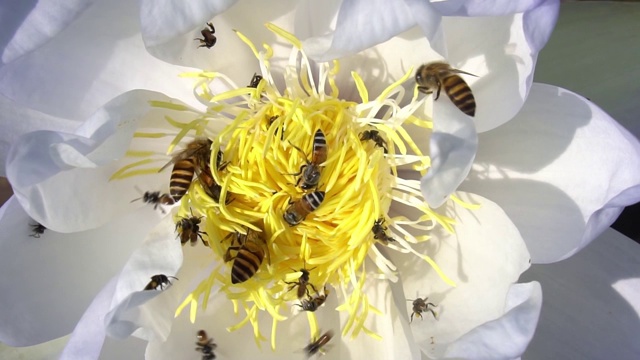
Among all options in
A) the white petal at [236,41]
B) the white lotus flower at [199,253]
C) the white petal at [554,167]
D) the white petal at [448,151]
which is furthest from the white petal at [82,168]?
the white petal at [554,167]

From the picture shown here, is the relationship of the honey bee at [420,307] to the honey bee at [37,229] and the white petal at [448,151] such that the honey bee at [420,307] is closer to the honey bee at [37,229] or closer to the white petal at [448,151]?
the white petal at [448,151]

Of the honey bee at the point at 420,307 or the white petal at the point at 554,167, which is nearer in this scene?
the white petal at the point at 554,167

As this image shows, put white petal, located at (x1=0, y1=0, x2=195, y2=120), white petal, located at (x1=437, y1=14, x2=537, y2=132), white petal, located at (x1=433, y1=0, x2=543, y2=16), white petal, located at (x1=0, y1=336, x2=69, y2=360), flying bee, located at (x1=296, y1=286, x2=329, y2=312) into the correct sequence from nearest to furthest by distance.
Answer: white petal, located at (x1=433, y1=0, x2=543, y2=16) < white petal, located at (x1=437, y1=14, x2=537, y2=132) < white petal, located at (x1=0, y1=0, x2=195, y2=120) < flying bee, located at (x1=296, y1=286, x2=329, y2=312) < white petal, located at (x1=0, y1=336, x2=69, y2=360)

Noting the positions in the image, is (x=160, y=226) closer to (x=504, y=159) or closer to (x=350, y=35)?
(x=350, y=35)

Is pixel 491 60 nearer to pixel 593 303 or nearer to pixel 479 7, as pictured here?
pixel 479 7

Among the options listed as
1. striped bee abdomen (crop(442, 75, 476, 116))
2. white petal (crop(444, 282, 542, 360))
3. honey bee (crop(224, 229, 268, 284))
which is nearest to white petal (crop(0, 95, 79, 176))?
honey bee (crop(224, 229, 268, 284))

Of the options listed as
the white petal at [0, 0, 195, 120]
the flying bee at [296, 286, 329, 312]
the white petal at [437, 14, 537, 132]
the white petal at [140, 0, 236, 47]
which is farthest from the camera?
the flying bee at [296, 286, 329, 312]

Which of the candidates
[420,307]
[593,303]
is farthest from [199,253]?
[593,303]

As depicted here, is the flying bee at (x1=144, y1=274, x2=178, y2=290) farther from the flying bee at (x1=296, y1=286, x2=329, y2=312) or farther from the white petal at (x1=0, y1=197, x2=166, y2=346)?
the flying bee at (x1=296, y1=286, x2=329, y2=312)
